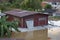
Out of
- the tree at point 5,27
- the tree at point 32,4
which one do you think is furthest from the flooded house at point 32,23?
the tree at point 32,4

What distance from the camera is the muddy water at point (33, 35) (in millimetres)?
13841

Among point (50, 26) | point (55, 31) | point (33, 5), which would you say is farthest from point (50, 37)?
point (33, 5)

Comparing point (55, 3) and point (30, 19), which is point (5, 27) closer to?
point (30, 19)

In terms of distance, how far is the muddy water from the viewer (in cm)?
1384

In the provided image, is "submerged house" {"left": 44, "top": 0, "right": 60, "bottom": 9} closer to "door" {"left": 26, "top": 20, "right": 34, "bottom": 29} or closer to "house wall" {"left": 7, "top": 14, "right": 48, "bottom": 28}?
"house wall" {"left": 7, "top": 14, "right": 48, "bottom": 28}

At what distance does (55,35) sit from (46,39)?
55.1 inches

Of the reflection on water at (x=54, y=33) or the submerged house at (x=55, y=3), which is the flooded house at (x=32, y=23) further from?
the submerged house at (x=55, y=3)

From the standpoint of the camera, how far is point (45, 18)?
61.6ft

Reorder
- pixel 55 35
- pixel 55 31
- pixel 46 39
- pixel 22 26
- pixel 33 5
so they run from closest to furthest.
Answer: pixel 46 39, pixel 55 35, pixel 55 31, pixel 22 26, pixel 33 5

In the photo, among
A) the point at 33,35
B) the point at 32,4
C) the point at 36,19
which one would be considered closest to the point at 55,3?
the point at 32,4

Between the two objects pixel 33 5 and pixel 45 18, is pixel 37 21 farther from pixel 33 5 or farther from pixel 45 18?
pixel 33 5

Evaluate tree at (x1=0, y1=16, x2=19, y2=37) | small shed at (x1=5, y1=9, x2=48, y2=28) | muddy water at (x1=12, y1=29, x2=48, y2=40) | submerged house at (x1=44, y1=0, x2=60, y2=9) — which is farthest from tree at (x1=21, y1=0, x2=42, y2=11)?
tree at (x1=0, y1=16, x2=19, y2=37)

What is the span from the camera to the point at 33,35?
14.7 meters

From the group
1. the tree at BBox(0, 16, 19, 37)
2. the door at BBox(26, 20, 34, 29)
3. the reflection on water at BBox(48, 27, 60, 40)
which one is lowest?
the reflection on water at BBox(48, 27, 60, 40)
